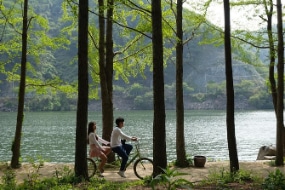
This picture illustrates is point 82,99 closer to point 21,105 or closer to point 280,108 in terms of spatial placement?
point 21,105

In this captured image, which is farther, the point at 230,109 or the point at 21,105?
the point at 21,105

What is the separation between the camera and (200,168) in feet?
35.9

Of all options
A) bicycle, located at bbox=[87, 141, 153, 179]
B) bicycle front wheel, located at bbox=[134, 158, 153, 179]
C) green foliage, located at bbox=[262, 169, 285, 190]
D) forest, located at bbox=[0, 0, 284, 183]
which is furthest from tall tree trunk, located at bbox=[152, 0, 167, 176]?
green foliage, located at bbox=[262, 169, 285, 190]

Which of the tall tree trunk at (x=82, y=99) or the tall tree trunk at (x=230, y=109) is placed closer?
the tall tree trunk at (x=82, y=99)

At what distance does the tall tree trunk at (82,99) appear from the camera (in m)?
7.68

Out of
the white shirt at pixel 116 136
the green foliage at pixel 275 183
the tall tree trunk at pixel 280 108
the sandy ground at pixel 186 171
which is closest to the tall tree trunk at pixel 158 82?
the white shirt at pixel 116 136

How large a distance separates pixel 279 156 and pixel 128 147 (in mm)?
5673

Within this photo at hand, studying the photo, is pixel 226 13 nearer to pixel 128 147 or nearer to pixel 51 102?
pixel 128 147

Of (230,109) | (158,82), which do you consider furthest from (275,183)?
(158,82)

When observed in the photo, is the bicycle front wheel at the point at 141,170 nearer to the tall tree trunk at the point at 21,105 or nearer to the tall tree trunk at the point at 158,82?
the tall tree trunk at the point at 158,82

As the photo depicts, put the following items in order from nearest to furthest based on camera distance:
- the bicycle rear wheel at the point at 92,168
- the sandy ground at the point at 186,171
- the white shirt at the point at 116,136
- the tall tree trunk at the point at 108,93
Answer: the white shirt at the point at 116,136 < the bicycle rear wheel at the point at 92,168 < the sandy ground at the point at 186,171 < the tall tree trunk at the point at 108,93

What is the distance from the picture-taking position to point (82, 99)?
25.2ft

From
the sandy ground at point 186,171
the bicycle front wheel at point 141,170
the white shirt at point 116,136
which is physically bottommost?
the sandy ground at point 186,171

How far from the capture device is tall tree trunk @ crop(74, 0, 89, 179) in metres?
7.68
